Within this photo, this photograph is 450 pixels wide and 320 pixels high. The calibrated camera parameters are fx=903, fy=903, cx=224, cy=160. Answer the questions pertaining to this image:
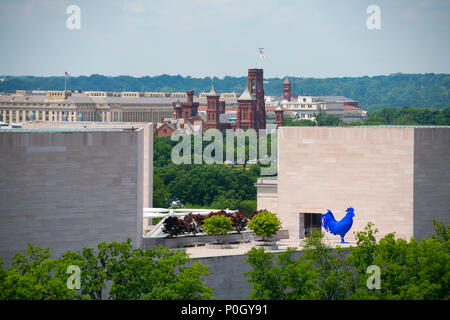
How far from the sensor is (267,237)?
41938mm

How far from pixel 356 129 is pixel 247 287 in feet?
32.1

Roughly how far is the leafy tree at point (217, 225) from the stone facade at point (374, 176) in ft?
13.6

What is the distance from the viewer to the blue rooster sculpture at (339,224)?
4128 cm

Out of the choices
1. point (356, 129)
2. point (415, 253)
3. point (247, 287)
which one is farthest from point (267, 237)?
point (415, 253)

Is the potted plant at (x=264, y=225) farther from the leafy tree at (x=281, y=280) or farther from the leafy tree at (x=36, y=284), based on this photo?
the leafy tree at (x=36, y=284)

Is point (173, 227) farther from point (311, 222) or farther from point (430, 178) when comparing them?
point (430, 178)

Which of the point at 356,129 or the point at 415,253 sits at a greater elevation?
the point at 356,129

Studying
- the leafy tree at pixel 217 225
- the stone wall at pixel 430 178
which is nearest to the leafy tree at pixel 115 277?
the leafy tree at pixel 217 225

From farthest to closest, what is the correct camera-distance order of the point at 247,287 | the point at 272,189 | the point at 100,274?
the point at 272,189 → the point at 247,287 → the point at 100,274

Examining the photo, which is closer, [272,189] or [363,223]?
[363,223]

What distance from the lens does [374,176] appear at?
4266 centimetres

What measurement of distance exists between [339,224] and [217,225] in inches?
220
